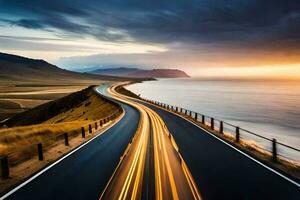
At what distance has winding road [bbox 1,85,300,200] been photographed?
1127 cm

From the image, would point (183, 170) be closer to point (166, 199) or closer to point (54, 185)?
point (166, 199)

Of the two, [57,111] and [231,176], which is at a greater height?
[231,176]

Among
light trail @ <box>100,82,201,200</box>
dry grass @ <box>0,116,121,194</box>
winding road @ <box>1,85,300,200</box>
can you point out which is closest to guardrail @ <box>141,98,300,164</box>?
winding road @ <box>1,85,300,200</box>

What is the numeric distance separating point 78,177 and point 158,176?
3640 mm

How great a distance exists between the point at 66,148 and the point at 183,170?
10.1 metres

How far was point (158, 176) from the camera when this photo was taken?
13375 mm

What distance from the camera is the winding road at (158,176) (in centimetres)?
1127

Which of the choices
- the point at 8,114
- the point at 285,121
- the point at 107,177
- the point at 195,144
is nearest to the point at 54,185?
the point at 107,177

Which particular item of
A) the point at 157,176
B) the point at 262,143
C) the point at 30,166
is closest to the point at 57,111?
the point at 262,143

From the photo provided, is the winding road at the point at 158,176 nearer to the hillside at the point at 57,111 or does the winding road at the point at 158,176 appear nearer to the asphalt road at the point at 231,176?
the asphalt road at the point at 231,176

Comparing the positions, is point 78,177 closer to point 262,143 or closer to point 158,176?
point 158,176

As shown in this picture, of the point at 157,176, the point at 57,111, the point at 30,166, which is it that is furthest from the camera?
the point at 57,111

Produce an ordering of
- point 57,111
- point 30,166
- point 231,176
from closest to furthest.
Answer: point 231,176 < point 30,166 < point 57,111

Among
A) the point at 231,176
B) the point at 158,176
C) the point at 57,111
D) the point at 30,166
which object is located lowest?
the point at 57,111
